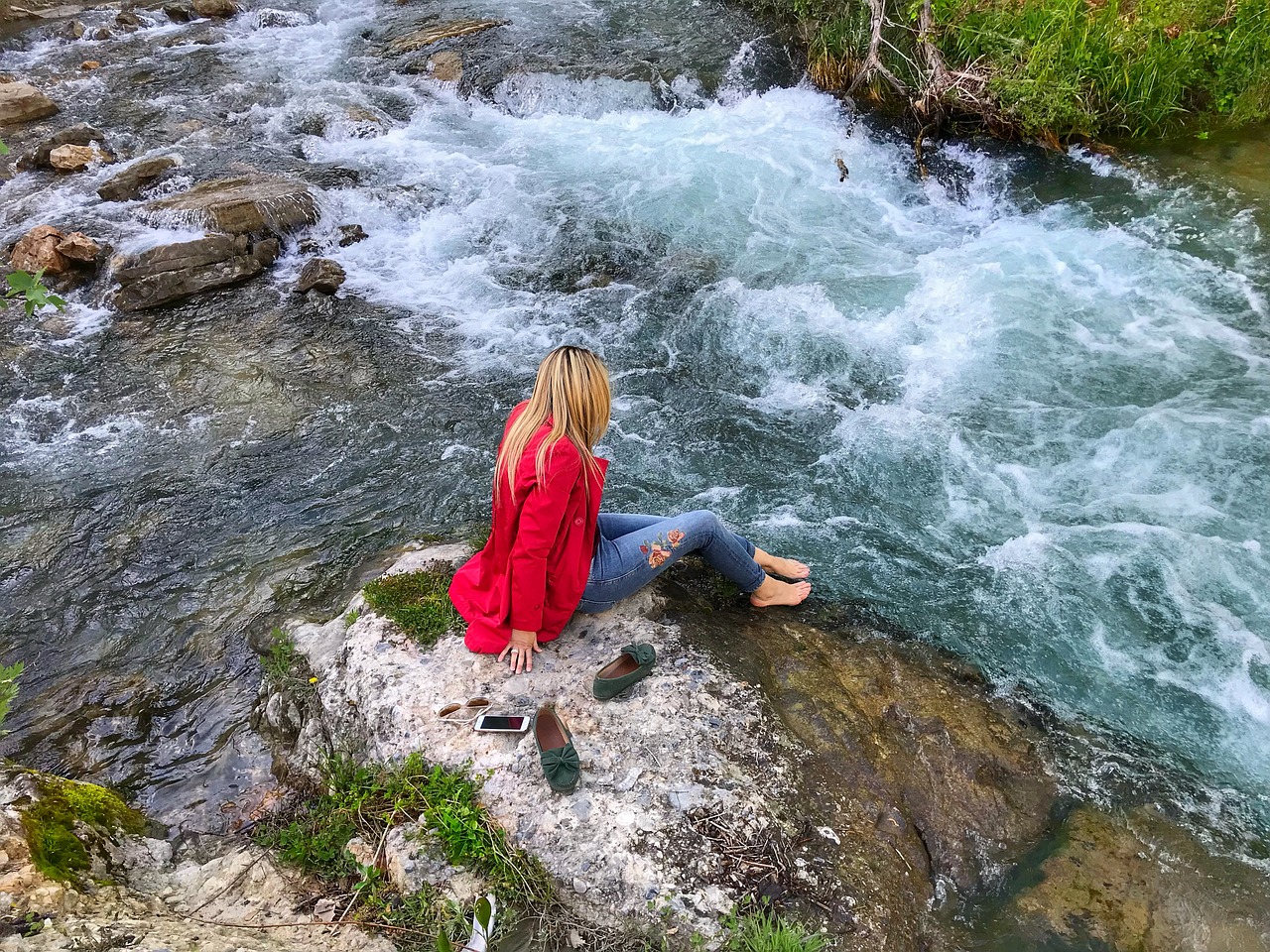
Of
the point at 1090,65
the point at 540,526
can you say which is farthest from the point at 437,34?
the point at 540,526

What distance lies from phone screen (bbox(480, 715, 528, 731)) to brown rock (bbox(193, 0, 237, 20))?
1888 centimetres

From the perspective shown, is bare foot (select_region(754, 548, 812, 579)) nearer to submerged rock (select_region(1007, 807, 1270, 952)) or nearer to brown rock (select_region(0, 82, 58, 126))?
submerged rock (select_region(1007, 807, 1270, 952))

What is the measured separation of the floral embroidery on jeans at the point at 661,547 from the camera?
443cm

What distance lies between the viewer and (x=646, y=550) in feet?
14.5

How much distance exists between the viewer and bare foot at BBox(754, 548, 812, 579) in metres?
5.05

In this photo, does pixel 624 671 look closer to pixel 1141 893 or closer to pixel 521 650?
pixel 521 650

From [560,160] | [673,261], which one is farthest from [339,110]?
[673,261]

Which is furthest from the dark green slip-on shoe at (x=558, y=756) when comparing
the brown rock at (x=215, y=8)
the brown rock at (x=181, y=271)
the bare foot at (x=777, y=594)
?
the brown rock at (x=215, y=8)

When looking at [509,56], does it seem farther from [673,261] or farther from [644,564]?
[644,564]

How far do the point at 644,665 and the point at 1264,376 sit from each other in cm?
623

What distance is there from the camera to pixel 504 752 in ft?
12.5

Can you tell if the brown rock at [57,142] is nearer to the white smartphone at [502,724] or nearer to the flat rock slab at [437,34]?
the flat rock slab at [437,34]

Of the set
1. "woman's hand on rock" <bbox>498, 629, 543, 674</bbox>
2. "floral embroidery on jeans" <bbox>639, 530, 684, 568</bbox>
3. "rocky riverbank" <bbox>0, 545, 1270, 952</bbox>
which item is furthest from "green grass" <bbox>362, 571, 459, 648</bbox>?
"floral embroidery on jeans" <bbox>639, 530, 684, 568</bbox>

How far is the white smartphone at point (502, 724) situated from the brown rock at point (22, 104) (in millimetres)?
14440
